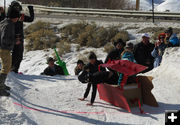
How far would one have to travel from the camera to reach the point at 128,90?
7.15 meters

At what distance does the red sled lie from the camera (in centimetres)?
707

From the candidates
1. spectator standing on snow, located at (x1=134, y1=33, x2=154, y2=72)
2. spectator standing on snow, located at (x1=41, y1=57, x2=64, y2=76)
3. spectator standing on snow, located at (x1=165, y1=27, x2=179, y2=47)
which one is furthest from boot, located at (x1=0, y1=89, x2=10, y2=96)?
spectator standing on snow, located at (x1=165, y1=27, x2=179, y2=47)

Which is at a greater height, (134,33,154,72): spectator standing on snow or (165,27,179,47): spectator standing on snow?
(165,27,179,47): spectator standing on snow

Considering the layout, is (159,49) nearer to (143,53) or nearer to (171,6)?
(143,53)

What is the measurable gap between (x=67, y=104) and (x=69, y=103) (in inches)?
3.3

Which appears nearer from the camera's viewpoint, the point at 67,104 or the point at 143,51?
the point at 67,104

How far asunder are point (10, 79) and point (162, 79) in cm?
428

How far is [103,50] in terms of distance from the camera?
54.9 ft

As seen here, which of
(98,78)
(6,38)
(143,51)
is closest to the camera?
(6,38)

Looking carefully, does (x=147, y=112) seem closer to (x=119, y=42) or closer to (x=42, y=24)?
(x=119, y=42)

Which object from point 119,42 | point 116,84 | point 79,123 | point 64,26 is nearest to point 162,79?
point 119,42

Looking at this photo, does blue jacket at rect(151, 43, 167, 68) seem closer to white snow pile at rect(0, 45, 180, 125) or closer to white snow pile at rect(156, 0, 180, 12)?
white snow pile at rect(0, 45, 180, 125)

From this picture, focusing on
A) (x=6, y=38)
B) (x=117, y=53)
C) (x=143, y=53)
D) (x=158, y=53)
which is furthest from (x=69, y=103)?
(x=158, y=53)

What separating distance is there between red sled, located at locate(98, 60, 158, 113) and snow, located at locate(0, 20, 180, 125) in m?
0.14
